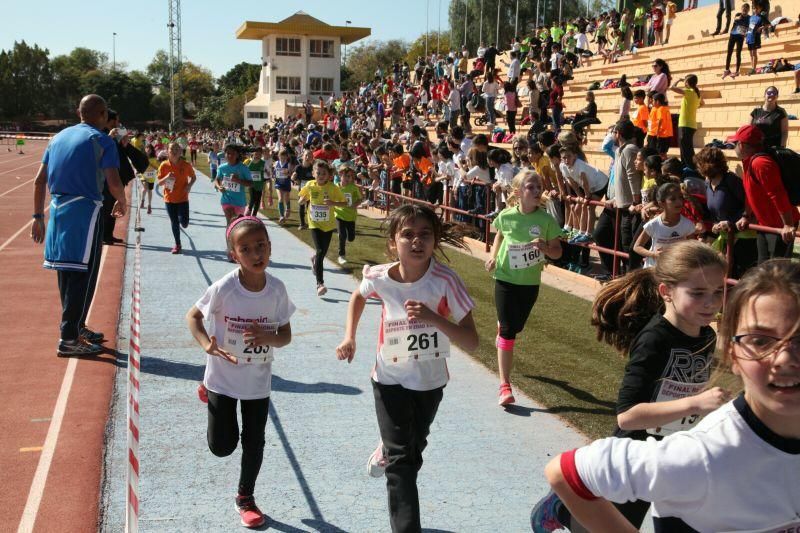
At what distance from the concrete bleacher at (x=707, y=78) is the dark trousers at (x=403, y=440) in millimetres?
9598

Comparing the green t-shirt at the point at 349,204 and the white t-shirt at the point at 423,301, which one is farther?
the green t-shirt at the point at 349,204

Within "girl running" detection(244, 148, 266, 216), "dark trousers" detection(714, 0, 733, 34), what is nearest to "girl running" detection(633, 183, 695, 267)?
"girl running" detection(244, 148, 266, 216)

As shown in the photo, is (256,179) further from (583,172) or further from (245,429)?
(245,429)

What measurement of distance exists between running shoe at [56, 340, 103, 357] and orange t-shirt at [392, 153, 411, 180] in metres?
12.6

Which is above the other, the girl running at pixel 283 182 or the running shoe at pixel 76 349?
the girl running at pixel 283 182

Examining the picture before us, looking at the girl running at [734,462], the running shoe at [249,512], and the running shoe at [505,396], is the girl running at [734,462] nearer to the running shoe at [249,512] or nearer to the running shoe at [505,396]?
the running shoe at [249,512]

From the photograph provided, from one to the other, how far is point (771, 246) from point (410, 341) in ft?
18.2

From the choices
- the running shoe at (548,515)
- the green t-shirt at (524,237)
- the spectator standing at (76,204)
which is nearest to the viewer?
the running shoe at (548,515)

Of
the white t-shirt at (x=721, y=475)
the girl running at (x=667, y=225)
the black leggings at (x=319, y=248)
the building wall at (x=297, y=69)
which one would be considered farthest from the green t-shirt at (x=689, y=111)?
the building wall at (x=297, y=69)

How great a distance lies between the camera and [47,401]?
676 centimetres

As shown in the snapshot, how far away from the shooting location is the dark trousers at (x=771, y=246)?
8.14m

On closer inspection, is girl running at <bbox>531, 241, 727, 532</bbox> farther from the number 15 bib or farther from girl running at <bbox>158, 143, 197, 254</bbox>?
girl running at <bbox>158, 143, 197, 254</bbox>

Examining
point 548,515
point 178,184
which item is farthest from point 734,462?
point 178,184

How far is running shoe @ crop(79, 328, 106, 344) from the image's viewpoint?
27.3 ft
